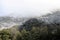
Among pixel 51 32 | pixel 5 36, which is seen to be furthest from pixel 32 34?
pixel 5 36

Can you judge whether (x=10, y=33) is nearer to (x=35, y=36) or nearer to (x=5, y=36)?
(x=5, y=36)

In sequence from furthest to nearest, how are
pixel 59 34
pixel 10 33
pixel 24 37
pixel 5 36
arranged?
pixel 10 33 < pixel 5 36 < pixel 24 37 < pixel 59 34

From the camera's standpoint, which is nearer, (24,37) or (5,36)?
(24,37)

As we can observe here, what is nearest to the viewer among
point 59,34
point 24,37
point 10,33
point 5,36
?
point 59,34

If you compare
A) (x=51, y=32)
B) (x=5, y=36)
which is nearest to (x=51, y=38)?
(x=51, y=32)

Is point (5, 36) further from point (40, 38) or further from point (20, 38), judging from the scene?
point (40, 38)

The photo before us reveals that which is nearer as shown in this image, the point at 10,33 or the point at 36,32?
the point at 36,32

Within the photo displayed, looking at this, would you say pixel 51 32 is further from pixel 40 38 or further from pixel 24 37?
pixel 24 37

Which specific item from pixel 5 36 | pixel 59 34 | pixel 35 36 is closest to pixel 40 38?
pixel 35 36
